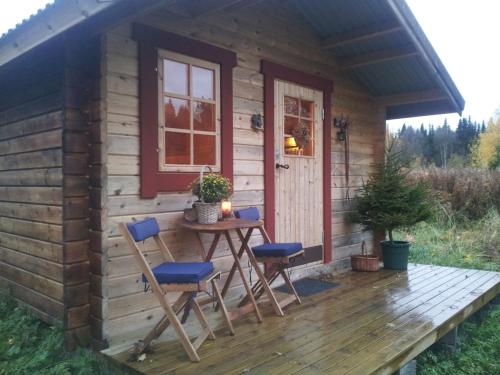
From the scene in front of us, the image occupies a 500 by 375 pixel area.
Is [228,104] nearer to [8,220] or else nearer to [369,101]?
[8,220]

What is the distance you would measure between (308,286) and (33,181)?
2.84 m

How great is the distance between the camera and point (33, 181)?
139 inches

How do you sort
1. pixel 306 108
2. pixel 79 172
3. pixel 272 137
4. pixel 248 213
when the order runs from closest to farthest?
pixel 79 172
pixel 248 213
pixel 272 137
pixel 306 108

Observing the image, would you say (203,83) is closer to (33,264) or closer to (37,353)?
(33,264)

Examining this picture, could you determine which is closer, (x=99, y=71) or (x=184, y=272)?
(x=184, y=272)

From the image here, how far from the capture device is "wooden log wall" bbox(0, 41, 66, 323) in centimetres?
318

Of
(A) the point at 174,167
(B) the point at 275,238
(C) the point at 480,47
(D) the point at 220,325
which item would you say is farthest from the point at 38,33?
(C) the point at 480,47

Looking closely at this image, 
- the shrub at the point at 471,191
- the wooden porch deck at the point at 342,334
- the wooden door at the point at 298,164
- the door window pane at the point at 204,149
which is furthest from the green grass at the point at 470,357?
the shrub at the point at 471,191

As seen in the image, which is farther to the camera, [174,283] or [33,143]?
[33,143]

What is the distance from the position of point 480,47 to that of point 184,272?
3450 centimetres

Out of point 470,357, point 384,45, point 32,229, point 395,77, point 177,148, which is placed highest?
point 384,45

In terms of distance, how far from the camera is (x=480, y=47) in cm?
3070

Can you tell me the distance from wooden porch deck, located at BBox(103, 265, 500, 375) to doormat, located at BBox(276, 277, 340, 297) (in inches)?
3.9

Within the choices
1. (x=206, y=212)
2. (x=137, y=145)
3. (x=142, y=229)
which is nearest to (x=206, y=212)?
(x=206, y=212)
